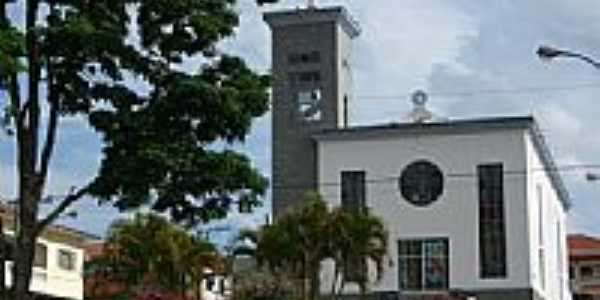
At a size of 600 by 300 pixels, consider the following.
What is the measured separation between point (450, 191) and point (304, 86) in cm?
1354

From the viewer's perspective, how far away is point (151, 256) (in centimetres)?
5778

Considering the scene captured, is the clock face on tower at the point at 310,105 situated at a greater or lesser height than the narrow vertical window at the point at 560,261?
greater

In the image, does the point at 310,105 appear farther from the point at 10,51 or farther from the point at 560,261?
the point at 10,51

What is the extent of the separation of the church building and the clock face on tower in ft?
0.31

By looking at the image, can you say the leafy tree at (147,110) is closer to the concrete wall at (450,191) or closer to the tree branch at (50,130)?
the tree branch at (50,130)

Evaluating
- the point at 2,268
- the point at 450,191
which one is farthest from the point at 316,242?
the point at 450,191

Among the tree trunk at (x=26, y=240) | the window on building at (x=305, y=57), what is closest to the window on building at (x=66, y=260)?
the window on building at (x=305, y=57)

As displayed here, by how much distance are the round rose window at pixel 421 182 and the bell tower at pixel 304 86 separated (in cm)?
658

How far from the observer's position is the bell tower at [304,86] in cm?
10431

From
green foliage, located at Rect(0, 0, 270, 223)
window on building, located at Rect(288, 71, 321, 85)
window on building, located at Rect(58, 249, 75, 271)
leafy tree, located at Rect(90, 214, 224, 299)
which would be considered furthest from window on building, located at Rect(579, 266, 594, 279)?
green foliage, located at Rect(0, 0, 270, 223)

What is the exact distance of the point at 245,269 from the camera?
7488 centimetres

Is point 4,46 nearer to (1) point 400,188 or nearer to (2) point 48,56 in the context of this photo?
(2) point 48,56

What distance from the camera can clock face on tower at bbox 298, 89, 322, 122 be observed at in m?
105

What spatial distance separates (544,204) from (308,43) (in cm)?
2192
